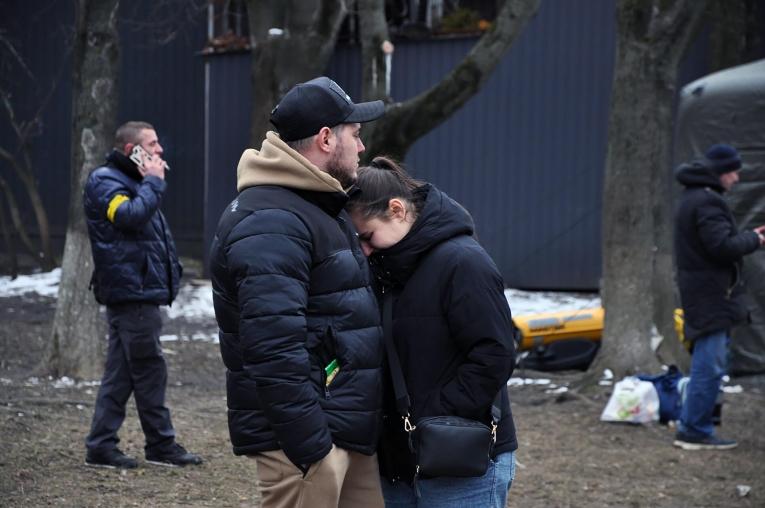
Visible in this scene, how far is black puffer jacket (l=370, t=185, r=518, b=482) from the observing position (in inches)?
133

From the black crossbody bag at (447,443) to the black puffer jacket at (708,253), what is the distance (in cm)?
415

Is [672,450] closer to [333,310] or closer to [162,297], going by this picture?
[162,297]

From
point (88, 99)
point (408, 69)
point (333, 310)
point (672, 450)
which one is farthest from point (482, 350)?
point (408, 69)

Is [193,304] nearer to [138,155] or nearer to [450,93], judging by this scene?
[450,93]

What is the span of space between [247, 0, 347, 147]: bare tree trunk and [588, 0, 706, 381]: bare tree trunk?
291cm

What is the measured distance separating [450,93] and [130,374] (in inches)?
184

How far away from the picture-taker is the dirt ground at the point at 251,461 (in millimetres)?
5996

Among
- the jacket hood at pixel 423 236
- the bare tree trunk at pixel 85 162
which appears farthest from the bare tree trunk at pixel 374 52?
the jacket hood at pixel 423 236

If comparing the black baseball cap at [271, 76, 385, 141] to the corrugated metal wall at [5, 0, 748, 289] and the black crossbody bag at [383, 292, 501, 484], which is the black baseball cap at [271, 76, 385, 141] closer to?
the black crossbody bag at [383, 292, 501, 484]

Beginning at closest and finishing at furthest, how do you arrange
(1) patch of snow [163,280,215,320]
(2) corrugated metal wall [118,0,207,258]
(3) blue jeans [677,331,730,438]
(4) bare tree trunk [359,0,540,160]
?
(3) blue jeans [677,331,730,438] < (4) bare tree trunk [359,0,540,160] < (1) patch of snow [163,280,215,320] < (2) corrugated metal wall [118,0,207,258]

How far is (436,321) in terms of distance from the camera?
343 centimetres

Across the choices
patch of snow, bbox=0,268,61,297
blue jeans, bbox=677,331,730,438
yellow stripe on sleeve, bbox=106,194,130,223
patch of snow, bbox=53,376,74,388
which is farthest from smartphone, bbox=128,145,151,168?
patch of snow, bbox=0,268,61,297

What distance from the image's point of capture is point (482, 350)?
3365mm

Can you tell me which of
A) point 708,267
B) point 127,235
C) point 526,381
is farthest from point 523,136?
point 127,235
